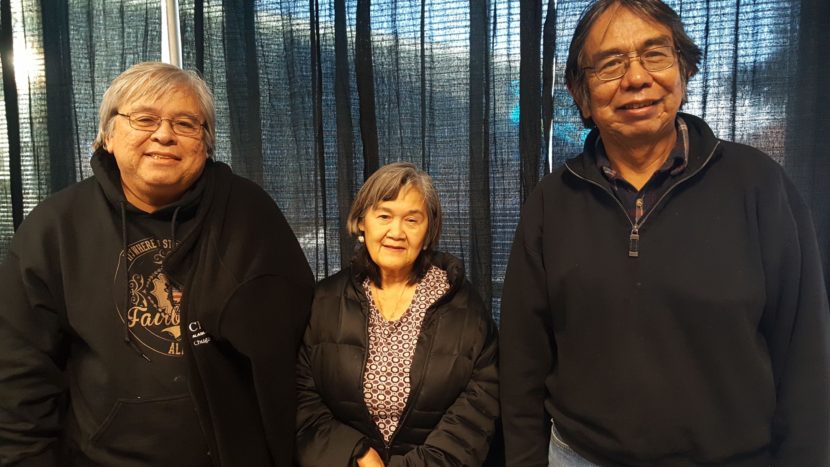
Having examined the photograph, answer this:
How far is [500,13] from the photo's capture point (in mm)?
1668

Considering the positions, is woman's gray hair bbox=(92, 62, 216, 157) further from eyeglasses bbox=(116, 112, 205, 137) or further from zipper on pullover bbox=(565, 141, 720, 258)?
zipper on pullover bbox=(565, 141, 720, 258)

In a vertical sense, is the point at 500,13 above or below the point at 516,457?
above

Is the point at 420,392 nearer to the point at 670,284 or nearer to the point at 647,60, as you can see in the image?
the point at 670,284

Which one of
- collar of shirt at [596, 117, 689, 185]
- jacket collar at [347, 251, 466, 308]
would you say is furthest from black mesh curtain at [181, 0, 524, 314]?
collar of shirt at [596, 117, 689, 185]

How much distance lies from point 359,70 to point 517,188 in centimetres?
74

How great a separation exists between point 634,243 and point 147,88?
1.23 metres

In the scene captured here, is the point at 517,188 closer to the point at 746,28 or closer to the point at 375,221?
the point at 375,221

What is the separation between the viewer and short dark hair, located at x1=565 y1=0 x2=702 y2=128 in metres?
1.02

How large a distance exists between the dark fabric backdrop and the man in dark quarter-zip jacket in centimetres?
60

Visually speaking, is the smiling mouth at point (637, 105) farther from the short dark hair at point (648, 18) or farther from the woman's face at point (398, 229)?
the woman's face at point (398, 229)

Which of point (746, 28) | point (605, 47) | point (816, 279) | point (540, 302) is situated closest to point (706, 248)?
point (816, 279)

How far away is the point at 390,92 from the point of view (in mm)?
1785

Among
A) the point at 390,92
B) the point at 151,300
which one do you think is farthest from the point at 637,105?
the point at 151,300

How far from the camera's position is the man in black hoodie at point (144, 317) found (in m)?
1.22
